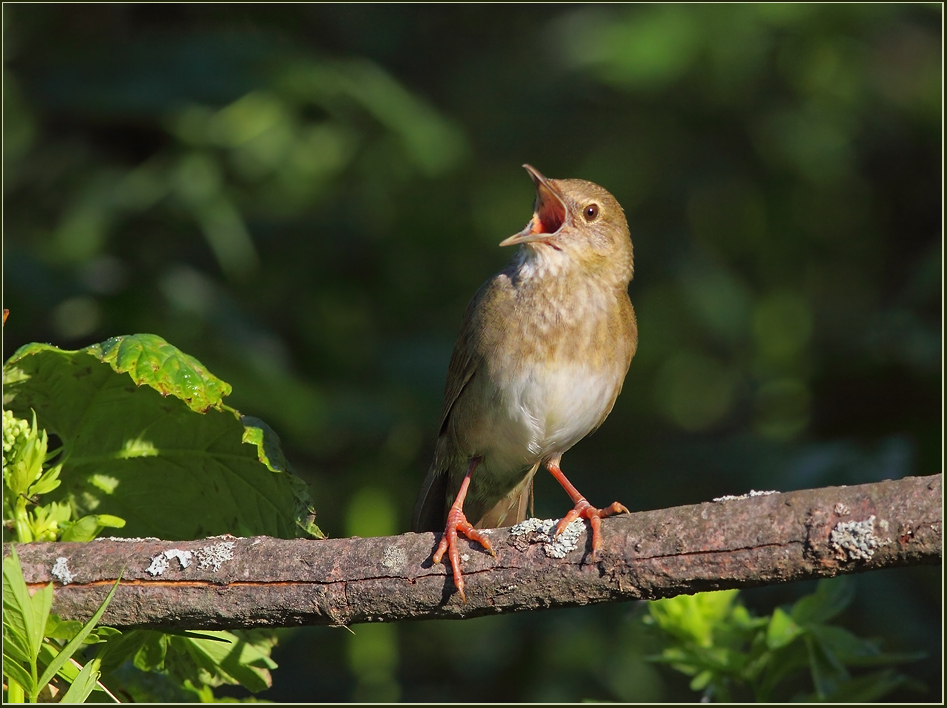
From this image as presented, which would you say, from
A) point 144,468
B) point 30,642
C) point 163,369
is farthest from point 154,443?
point 30,642

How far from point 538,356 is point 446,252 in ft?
12.7

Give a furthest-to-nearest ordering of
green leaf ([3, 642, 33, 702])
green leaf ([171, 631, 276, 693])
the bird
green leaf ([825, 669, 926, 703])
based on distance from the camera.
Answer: the bird → green leaf ([825, 669, 926, 703]) → green leaf ([171, 631, 276, 693]) → green leaf ([3, 642, 33, 702])

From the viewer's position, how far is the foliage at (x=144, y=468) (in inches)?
107

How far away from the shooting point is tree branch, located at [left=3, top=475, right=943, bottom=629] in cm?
251

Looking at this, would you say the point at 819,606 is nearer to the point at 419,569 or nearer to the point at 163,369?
the point at 419,569

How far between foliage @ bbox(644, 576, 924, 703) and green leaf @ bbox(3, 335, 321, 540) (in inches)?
48.1

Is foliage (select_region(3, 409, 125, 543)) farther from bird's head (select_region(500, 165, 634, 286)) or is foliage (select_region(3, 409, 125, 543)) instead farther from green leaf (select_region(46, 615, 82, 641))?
bird's head (select_region(500, 165, 634, 286))

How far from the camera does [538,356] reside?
4195mm

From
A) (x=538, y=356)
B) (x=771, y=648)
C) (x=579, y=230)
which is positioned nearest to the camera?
(x=771, y=648)

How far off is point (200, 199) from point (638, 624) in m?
4.28

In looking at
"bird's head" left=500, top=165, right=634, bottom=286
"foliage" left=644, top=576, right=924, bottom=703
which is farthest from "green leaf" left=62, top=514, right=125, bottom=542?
"bird's head" left=500, top=165, right=634, bottom=286

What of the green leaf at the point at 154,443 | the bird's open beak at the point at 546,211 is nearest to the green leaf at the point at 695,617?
the green leaf at the point at 154,443

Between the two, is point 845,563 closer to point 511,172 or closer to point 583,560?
point 583,560

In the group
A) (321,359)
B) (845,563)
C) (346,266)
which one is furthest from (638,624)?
(346,266)
